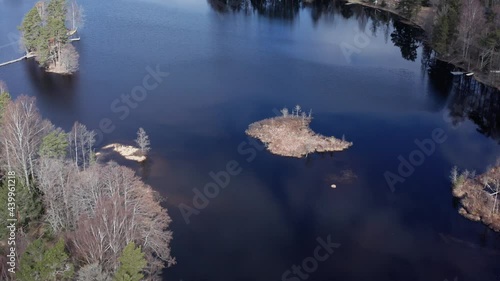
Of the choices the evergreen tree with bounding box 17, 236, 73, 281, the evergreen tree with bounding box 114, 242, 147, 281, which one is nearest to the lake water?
the evergreen tree with bounding box 114, 242, 147, 281

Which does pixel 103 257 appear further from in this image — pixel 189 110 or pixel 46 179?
pixel 189 110

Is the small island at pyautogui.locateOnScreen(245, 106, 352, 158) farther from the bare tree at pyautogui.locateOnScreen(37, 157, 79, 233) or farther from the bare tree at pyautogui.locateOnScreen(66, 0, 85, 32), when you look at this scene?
the bare tree at pyautogui.locateOnScreen(66, 0, 85, 32)

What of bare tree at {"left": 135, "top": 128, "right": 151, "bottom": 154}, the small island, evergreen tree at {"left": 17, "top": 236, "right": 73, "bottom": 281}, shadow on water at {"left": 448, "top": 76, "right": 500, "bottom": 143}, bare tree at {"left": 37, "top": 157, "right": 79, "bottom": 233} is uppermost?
evergreen tree at {"left": 17, "top": 236, "right": 73, "bottom": 281}

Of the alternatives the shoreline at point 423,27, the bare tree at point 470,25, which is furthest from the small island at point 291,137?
the bare tree at point 470,25

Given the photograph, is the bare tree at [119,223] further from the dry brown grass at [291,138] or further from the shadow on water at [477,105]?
the shadow on water at [477,105]

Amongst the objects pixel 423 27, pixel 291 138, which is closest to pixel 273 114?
pixel 291 138
